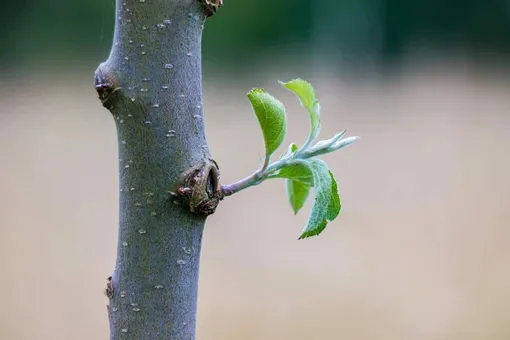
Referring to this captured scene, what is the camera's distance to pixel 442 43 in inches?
52.7

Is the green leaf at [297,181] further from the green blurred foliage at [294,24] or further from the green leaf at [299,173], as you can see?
the green blurred foliage at [294,24]

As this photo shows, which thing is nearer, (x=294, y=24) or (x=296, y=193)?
(x=296, y=193)

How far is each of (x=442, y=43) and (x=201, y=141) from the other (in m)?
1.28

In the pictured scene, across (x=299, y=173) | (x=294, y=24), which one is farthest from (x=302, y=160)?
(x=294, y=24)

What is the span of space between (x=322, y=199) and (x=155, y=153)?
56 mm

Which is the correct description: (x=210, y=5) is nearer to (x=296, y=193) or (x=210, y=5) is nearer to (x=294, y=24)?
(x=296, y=193)

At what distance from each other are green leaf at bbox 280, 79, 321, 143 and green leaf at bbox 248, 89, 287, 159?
0.04 ft

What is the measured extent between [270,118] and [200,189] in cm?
4

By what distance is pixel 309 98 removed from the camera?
0.66 feet

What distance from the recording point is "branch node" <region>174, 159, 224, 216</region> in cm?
16

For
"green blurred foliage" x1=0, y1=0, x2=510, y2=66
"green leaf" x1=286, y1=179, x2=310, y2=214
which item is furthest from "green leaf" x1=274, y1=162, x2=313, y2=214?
"green blurred foliage" x1=0, y1=0, x2=510, y2=66

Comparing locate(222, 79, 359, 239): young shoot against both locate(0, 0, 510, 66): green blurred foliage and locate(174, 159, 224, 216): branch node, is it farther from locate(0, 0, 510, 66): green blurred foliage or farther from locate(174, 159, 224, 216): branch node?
locate(0, 0, 510, 66): green blurred foliage

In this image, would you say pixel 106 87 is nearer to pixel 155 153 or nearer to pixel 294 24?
pixel 155 153

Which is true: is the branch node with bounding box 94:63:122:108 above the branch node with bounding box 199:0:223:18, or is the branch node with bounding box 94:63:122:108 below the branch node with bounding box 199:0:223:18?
below
